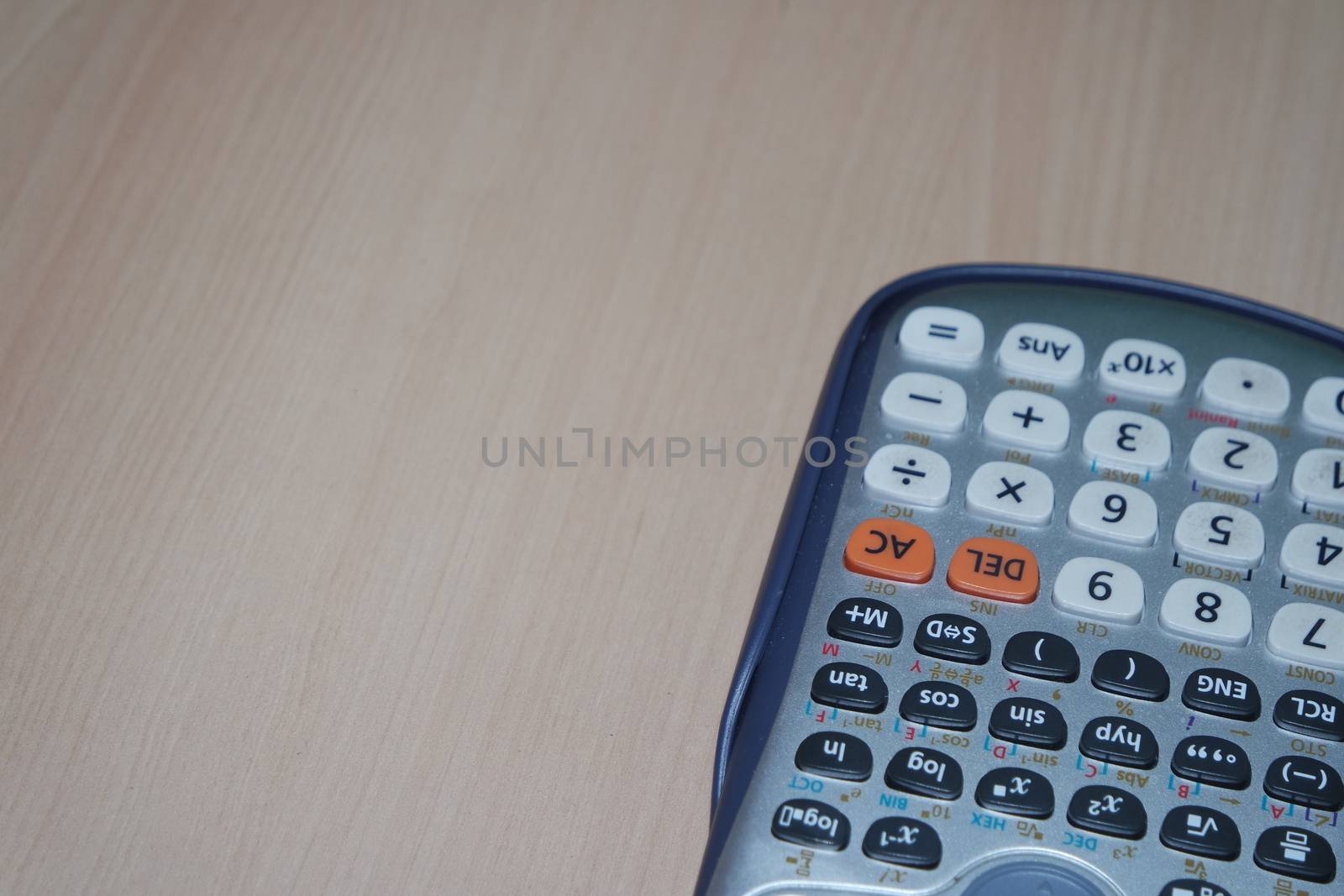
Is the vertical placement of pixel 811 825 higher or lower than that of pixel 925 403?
lower

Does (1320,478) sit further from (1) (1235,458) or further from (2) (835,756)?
(2) (835,756)

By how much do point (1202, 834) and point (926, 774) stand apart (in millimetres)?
59

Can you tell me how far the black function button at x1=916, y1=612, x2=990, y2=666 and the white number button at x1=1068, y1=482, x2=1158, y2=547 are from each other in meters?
0.04

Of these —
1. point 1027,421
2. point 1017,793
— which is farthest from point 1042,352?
point 1017,793

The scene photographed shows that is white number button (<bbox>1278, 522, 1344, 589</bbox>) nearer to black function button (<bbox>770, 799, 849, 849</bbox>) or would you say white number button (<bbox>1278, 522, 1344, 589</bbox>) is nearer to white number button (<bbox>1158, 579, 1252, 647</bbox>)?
white number button (<bbox>1158, 579, 1252, 647</bbox>)

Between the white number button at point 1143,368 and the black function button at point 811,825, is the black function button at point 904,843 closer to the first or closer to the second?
the black function button at point 811,825

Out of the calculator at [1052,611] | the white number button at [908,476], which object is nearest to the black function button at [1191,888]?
the calculator at [1052,611]

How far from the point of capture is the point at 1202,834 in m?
0.25

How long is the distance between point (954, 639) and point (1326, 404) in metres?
0.13

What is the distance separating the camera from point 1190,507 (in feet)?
0.99

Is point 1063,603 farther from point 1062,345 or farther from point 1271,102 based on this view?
point 1271,102

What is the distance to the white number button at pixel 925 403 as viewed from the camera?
317 mm

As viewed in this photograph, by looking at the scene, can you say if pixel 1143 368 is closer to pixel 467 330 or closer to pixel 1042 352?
pixel 1042 352

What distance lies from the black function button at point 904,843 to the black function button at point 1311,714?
86 millimetres
